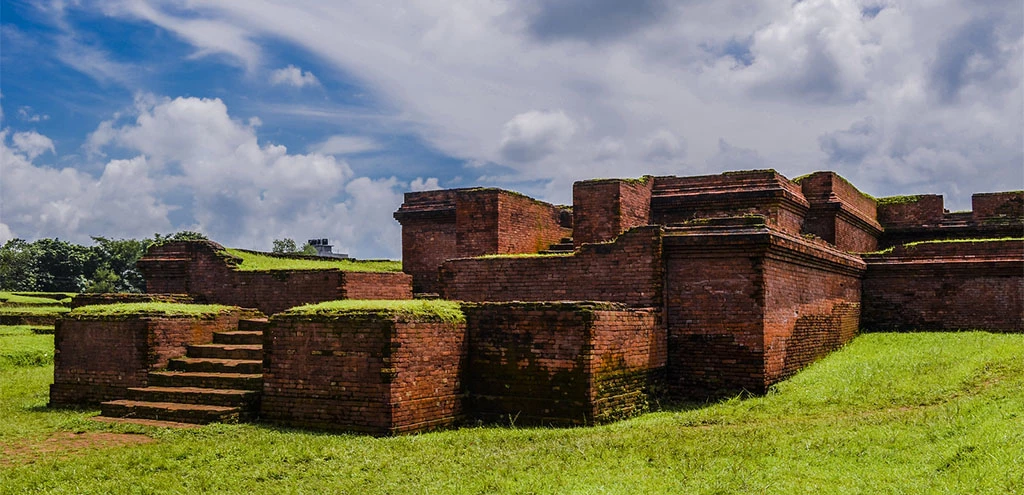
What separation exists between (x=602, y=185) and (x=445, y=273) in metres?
3.21

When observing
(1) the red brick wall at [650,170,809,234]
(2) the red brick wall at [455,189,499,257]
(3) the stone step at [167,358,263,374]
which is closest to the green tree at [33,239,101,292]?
(2) the red brick wall at [455,189,499,257]

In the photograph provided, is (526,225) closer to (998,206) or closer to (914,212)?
(914,212)

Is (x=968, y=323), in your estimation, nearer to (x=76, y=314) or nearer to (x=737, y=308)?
(x=737, y=308)

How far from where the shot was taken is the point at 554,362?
8.76 m

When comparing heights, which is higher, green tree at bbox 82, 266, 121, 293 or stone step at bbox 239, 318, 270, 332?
green tree at bbox 82, 266, 121, 293

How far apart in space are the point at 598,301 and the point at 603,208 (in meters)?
3.56

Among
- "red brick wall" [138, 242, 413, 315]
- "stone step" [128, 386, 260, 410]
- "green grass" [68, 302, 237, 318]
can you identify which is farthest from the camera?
"red brick wall" [138, 242, 413, 315]

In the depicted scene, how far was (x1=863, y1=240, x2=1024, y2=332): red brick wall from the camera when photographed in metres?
13.2

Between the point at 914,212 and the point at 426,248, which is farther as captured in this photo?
the point at 914,212

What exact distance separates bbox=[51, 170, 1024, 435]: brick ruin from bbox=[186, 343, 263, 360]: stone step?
0.05 meters

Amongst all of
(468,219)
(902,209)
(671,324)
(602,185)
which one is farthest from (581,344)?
(902,209)

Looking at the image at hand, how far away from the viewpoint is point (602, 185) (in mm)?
13094

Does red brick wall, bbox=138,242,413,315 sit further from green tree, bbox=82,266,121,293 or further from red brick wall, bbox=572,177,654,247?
green tree, bbox=82,266,121,293

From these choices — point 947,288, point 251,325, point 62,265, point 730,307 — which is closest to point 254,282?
point 251,325
